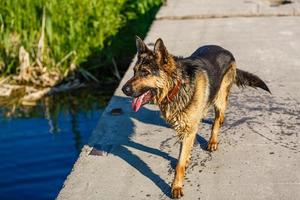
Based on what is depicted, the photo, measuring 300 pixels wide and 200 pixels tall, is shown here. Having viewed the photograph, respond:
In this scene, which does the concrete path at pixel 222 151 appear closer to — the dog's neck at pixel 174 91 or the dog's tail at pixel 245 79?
the dog's tail at pixel 245 79

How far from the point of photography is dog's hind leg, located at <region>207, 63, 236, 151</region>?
4.92 m

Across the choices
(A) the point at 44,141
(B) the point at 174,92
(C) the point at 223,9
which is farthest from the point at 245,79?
(C) the point at 223,9

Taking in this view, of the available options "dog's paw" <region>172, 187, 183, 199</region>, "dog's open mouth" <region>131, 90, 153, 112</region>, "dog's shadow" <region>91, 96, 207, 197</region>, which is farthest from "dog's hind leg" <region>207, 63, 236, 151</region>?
"dog's open mouth" <region>131, 90, 153, 112</region>

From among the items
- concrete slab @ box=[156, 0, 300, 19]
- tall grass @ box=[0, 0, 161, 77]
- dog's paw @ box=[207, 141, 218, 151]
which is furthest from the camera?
concrete slab @ box=[156, 0, 300, 19]

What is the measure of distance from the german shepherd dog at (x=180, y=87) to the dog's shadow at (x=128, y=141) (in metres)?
0.23

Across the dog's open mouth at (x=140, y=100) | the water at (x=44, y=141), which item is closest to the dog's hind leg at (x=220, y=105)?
the dog's open mouth at (x=140, y=100)

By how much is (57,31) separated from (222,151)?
4.30 m

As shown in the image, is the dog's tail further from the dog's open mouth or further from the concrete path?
the dog's open mouth

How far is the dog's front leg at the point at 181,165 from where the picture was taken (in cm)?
421

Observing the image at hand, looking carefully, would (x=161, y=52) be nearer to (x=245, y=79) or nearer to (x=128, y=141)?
(x=128, y=141)

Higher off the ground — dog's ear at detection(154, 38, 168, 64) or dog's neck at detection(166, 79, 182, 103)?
dog's ear at detection(154, 38, 168, 64)

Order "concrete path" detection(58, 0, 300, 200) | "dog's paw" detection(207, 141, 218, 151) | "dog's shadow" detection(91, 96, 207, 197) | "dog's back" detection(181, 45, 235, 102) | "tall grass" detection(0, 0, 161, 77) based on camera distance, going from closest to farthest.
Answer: "concrete path" detection(58, 0, 300, 200)
"dog's back" detection(181, 45, 235, 102)
"dog's shadow" detection(91, 96, 207, 197)
"dog's paw" detection(207, 141, 218, 151)
"tall grass" detection(0, 0, 161, 77)

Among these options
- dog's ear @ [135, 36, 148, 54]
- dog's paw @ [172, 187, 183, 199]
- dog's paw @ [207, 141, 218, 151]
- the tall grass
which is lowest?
the tall grass

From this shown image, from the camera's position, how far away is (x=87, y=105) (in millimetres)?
8086
